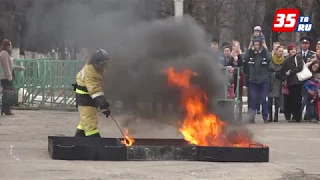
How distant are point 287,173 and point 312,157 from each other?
150 cm

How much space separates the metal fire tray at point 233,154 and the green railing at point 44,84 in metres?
7.63

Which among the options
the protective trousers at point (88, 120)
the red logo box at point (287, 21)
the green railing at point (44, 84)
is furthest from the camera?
the red logo box at point (287, 21)

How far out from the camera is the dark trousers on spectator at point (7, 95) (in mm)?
14383

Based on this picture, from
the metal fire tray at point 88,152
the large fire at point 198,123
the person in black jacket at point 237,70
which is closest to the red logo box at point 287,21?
the person in black jacket at point 237,70

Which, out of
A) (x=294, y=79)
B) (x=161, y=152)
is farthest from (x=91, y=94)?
(x=294, y=79)

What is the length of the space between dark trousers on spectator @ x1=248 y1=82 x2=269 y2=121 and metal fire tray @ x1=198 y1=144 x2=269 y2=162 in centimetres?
501

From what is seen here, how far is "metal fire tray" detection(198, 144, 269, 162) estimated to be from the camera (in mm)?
8859

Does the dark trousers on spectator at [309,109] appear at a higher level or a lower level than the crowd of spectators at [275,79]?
lower

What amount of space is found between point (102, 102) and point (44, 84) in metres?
7.86

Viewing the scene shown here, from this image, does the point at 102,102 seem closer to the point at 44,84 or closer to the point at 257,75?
the point at 257,75

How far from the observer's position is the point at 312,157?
31.6ft

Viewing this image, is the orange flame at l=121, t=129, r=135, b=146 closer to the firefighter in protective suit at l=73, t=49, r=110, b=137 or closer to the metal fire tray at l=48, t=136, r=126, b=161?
the firefighter in protective suit at l=73, t=49, r=110, b=137

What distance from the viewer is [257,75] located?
13.8 meters

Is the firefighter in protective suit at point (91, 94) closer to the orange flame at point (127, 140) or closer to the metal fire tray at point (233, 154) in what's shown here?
the orange flame at point (127, 140)
